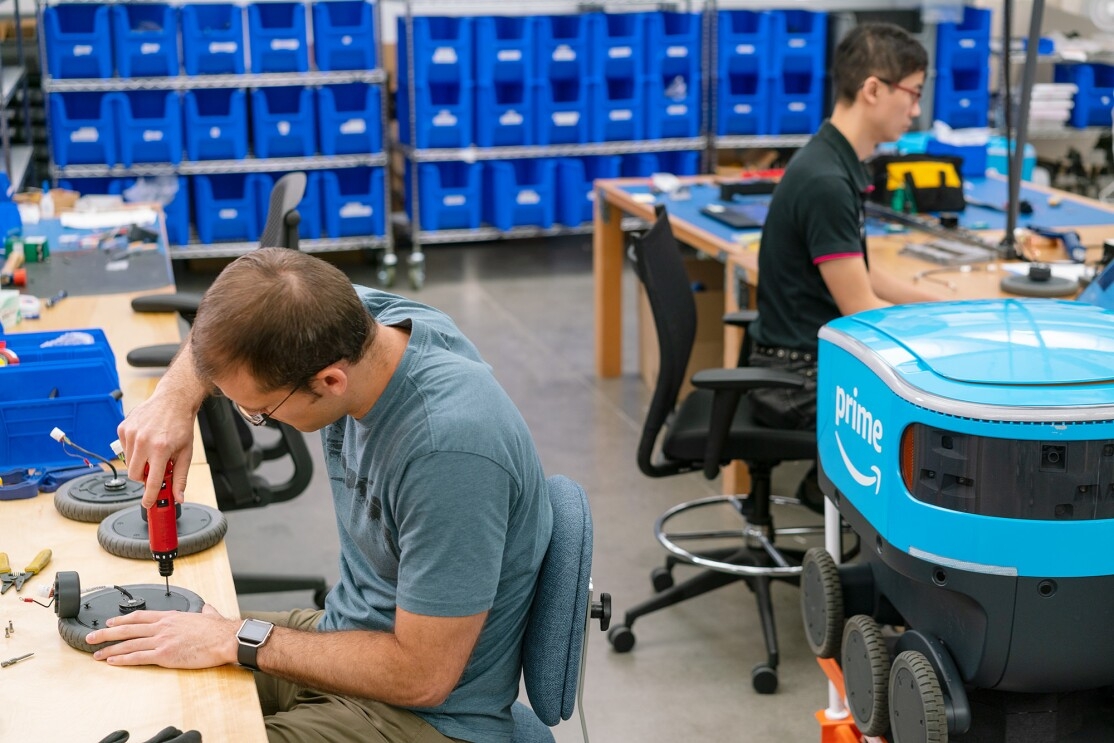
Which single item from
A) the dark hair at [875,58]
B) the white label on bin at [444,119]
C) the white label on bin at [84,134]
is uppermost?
the dark hair at [875,58]

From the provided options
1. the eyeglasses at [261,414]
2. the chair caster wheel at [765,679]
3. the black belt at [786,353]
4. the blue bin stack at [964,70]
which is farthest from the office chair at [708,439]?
the blue bin stack at [964,70]

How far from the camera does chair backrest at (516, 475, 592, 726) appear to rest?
1.52 m

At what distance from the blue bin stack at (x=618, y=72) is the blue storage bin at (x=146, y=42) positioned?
2120 millimetres

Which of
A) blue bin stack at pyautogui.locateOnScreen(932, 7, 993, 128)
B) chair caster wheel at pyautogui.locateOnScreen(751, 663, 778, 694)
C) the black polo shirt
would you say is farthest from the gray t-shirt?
blue bin stack at pyautogui.locateOnScreen(932, 7, 993, 128)

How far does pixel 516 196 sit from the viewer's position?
654 centimetres

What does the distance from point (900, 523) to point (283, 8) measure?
5.43 meters

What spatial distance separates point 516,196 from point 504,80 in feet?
2.00

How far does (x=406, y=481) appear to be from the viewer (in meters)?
1.38

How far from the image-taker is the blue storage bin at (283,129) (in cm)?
614

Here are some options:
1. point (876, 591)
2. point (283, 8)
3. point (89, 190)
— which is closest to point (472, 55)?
point (283, 8)

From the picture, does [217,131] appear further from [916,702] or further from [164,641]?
[916,702]

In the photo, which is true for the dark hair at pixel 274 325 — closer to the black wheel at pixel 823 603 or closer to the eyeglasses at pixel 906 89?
the black wheel at pixel 823 603

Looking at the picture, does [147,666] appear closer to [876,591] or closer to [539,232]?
[876,591]

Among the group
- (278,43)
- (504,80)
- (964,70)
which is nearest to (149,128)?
(278,43)
